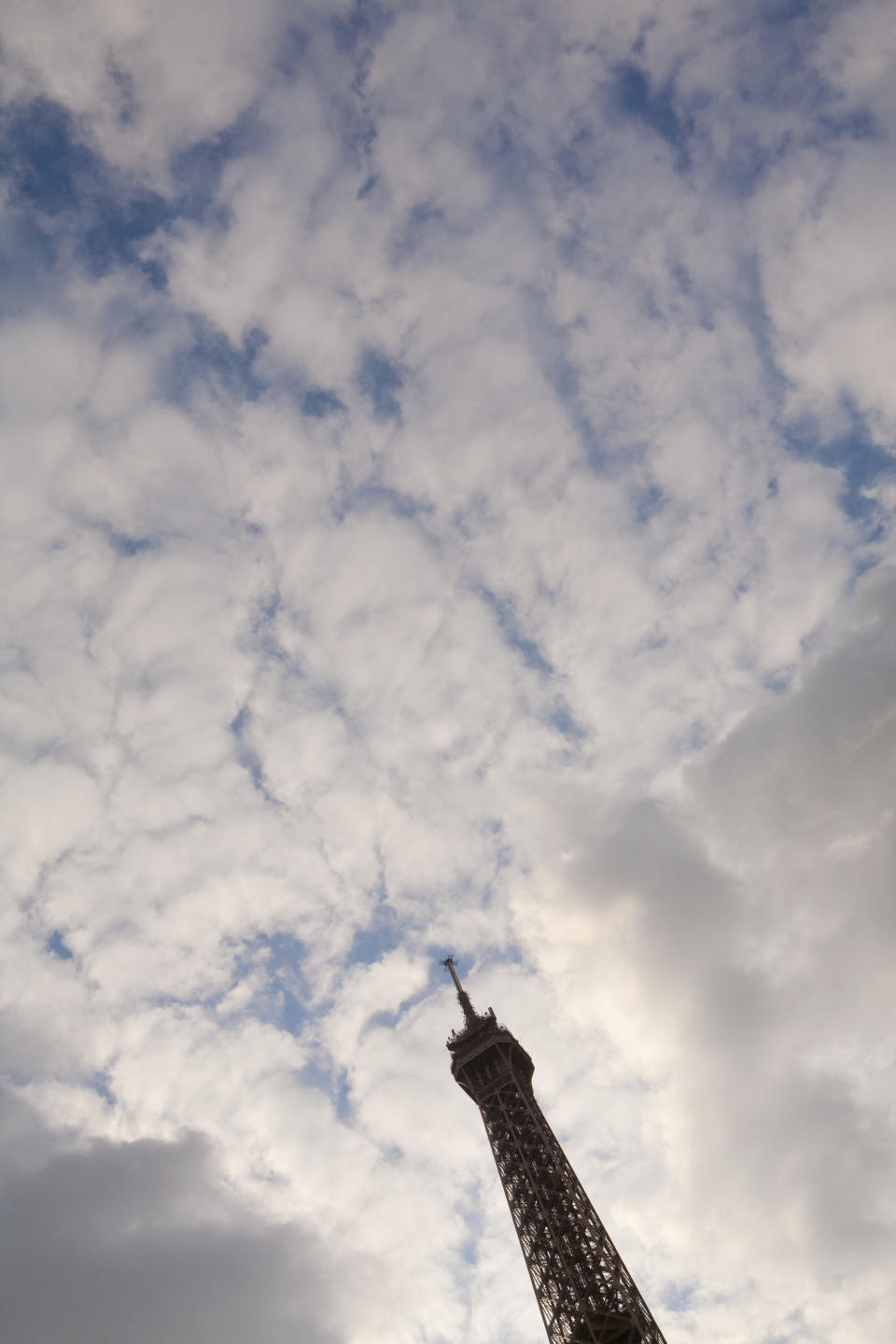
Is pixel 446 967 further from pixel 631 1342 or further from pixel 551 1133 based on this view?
pixel 631 1342

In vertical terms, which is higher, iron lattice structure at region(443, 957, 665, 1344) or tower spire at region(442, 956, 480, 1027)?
tower spire at region(442, 956, 480, 1027)

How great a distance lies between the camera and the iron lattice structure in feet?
235

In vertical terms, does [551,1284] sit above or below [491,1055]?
below

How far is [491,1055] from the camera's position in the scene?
9488 centimetres

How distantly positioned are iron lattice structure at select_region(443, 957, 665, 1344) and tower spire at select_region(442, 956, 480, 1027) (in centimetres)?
28

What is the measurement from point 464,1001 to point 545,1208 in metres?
26.6

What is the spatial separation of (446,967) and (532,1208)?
3295 centimetres

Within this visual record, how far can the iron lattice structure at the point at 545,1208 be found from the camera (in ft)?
235

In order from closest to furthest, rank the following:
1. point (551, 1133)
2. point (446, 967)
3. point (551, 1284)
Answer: point (551, 1284), point (551, 1133), point (446, 967)

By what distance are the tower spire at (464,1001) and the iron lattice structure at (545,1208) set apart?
0.28m

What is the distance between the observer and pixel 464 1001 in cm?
10288

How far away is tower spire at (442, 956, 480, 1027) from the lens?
9938 cm

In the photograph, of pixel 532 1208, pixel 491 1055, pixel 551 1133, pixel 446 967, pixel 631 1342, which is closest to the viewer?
pixel 631 1342

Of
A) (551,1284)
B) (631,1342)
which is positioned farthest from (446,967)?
(631,1342)
